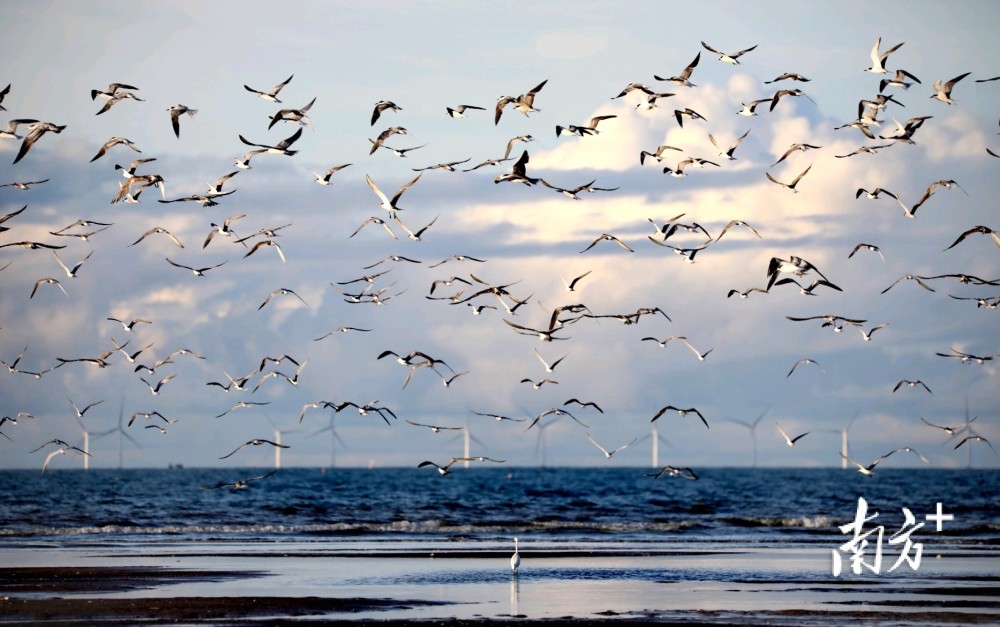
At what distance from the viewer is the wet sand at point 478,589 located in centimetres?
3288

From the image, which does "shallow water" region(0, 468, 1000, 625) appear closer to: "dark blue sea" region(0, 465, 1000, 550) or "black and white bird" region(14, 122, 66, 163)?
"dark blue sea" region(0, 465, 1000, 550)

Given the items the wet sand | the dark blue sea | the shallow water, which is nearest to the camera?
the wet sand

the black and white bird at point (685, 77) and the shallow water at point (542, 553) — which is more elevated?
the black and white bird at point (685, 77)

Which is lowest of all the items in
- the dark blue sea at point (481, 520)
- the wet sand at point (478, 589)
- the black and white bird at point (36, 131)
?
the wet sand at point (478, 589)

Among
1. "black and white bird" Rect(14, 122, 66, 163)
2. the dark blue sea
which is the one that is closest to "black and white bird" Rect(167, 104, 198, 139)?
"black and white bird" Rect(14, 122, 66, 163)

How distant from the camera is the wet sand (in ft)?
108

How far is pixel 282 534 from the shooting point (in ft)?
211

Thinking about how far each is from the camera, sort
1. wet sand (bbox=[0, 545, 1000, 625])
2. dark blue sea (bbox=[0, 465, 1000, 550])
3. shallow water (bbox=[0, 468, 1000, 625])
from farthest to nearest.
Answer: dark blue sea (bbox=[0, 465, 1000, 550]) → shallow water (bbox=[0, 468, 1000, 625]) → wet sand (bbox=[0, 545, 1000, 625])

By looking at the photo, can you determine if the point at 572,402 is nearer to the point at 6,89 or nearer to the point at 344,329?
the point at 344,329

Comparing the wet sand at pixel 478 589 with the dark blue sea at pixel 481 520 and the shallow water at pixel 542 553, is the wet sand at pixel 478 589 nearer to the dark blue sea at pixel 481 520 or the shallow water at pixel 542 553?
the shallow water at pixel 542 553

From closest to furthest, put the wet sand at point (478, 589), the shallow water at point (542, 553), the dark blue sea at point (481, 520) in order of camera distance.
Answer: the wet sand at point (478, 589)
the shallow water at point (542, 553)
the dark blue sea at point (481, 520)

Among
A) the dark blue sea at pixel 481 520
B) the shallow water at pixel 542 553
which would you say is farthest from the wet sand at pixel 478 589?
the dark blue sea at pixel 481 520

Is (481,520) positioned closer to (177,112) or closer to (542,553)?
(542,553)

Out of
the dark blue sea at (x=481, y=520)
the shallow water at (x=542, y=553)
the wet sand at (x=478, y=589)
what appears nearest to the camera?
the wet sand at (x=478, y=589)
